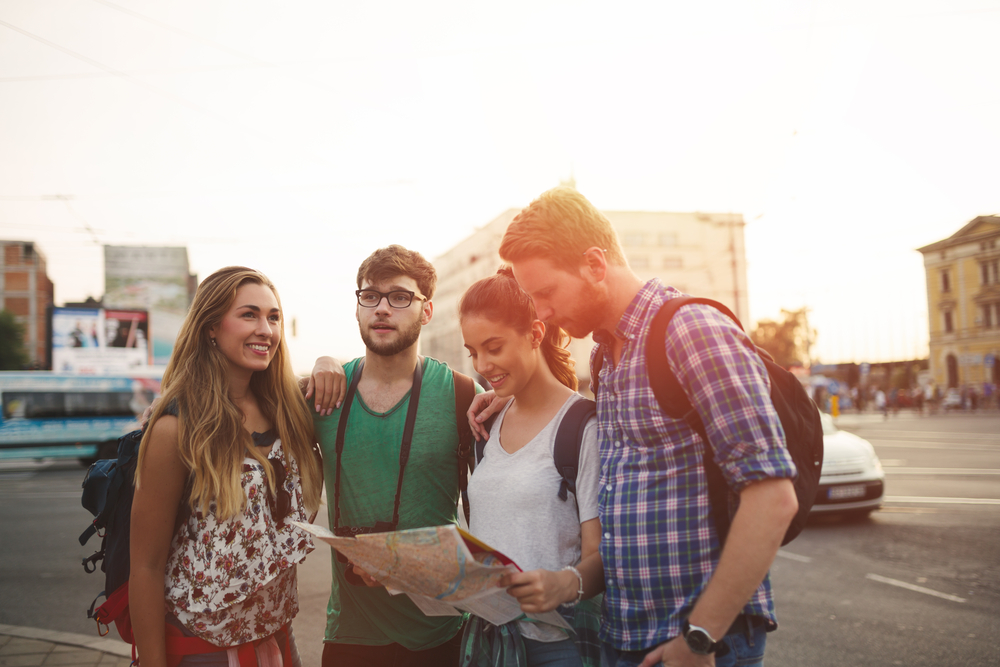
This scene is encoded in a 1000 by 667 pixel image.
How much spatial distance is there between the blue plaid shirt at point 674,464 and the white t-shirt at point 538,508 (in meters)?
0.19

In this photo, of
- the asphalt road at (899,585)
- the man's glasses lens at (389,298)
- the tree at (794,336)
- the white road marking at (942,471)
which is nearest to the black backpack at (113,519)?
the man's glasses lens at (389,298)

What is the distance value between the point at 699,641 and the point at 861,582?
6122 mm

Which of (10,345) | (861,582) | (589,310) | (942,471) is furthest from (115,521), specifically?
(10,345)

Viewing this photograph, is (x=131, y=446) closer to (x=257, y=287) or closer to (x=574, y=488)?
(x=257, y=287)

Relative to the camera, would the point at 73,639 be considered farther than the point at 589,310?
Yes

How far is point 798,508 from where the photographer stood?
5.60 feet

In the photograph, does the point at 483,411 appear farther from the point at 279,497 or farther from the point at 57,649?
the point at 57,649

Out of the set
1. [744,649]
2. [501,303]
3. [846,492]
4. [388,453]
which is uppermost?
[501,303]

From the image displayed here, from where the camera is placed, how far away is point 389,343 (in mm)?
2873

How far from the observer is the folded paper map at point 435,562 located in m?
1.58

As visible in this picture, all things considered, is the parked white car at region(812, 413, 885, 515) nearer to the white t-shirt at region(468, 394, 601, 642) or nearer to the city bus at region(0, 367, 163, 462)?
the white t-shirt at region(468, 394, 601, 642)

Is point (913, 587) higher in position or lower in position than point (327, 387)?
lower

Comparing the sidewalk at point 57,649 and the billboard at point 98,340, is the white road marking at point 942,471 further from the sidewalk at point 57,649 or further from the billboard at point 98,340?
the billboard at point 98,340

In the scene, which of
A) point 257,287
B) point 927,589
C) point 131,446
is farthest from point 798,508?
point 927,589
